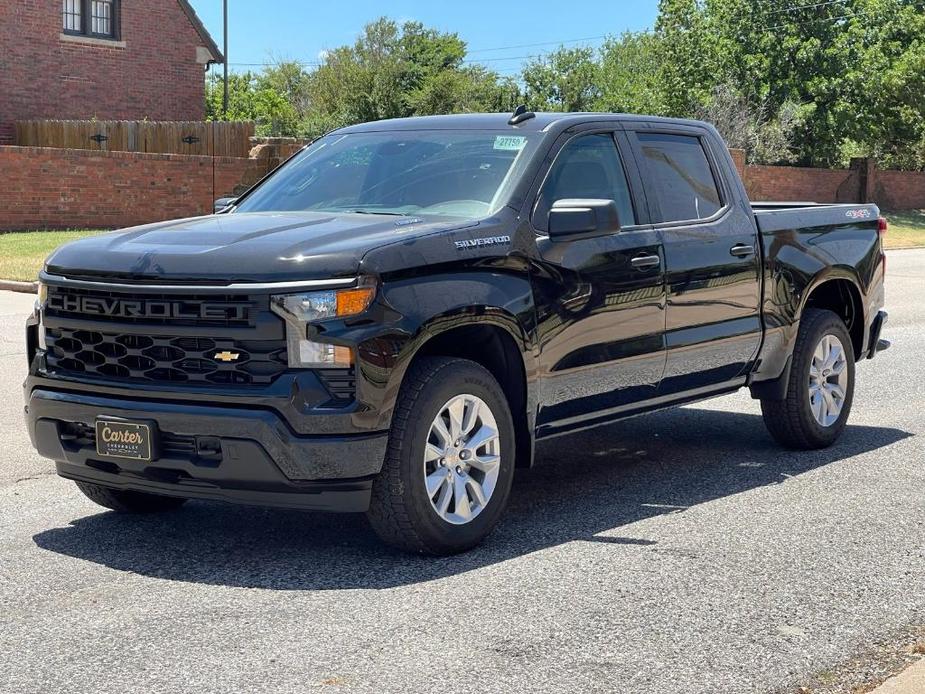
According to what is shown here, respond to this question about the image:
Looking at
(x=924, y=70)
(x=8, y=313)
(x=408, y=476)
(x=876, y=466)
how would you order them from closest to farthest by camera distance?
(x=408, y=476)
(x=876, y=466)
(x=8, y=313)
(x=924, y=70)

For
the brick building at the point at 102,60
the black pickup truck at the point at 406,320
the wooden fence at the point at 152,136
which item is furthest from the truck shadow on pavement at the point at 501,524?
the brick building at the point at 102,60

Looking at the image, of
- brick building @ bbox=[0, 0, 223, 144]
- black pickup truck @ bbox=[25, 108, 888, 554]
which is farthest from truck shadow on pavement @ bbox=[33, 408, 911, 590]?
brick building @ bbox=[0, 0, 223, 144]

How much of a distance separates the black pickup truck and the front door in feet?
0.04

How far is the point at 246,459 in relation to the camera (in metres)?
5.29

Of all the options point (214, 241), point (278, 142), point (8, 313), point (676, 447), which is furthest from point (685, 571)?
point (278, 142)

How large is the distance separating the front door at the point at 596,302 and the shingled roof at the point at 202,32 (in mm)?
30683

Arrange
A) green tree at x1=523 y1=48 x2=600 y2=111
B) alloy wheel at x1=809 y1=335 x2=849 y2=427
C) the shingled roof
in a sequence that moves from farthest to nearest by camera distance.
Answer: green tree at x1=523 y1=48 x2=600 y2=111 < the shingled roof < alloy wheel at x1=809 y1=335 x2=849 y2=427

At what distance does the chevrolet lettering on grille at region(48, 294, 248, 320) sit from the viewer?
5.31 m

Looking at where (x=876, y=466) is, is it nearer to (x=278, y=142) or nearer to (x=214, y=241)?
(x=214, y=241)

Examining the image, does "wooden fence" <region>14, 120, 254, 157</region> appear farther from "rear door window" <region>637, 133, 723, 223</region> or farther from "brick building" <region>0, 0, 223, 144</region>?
"rear door window" <region>637, 133, 723, 223</region>

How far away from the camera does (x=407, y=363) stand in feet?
18.0

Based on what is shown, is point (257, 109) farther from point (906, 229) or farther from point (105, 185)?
point (105, 185)

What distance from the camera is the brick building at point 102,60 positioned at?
31938 mm

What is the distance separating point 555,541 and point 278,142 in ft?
76.3
